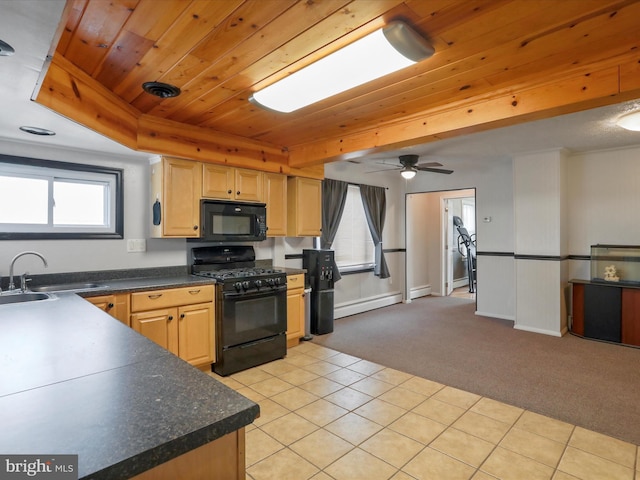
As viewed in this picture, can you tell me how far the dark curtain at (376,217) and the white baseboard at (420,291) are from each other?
109cm

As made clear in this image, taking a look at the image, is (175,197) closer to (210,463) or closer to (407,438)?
(407,438)

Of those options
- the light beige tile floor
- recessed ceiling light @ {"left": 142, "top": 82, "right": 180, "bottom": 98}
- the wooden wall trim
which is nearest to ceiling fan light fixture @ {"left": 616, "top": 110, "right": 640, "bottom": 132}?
the wooden wall trim

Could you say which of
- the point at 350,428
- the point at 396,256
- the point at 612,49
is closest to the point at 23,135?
the point at 350,428

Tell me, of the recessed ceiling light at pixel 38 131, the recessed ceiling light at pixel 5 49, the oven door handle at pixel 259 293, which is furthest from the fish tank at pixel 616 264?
the recessed ceiling light at pixel 38 131

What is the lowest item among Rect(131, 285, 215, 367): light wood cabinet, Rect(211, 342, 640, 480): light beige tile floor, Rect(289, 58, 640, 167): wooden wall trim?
→ Rect(211, 342, 640, 480): light beige tile floor

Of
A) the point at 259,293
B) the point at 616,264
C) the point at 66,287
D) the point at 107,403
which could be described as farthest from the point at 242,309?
the point at 616,264

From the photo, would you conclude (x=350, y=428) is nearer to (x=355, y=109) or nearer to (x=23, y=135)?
(x=355, y=109)

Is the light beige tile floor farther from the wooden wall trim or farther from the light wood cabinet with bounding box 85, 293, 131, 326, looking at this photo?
the wooden wall trim

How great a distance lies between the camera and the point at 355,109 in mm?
2783

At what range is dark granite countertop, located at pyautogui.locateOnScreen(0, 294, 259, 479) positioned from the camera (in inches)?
29.5

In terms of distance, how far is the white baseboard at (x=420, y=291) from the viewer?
697 cm

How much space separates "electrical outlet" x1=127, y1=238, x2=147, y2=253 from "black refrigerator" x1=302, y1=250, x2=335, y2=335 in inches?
75.2

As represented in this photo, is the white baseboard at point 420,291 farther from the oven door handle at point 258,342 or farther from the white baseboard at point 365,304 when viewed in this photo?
the oven door handle at point 258,342

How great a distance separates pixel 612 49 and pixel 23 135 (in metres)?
3.81
